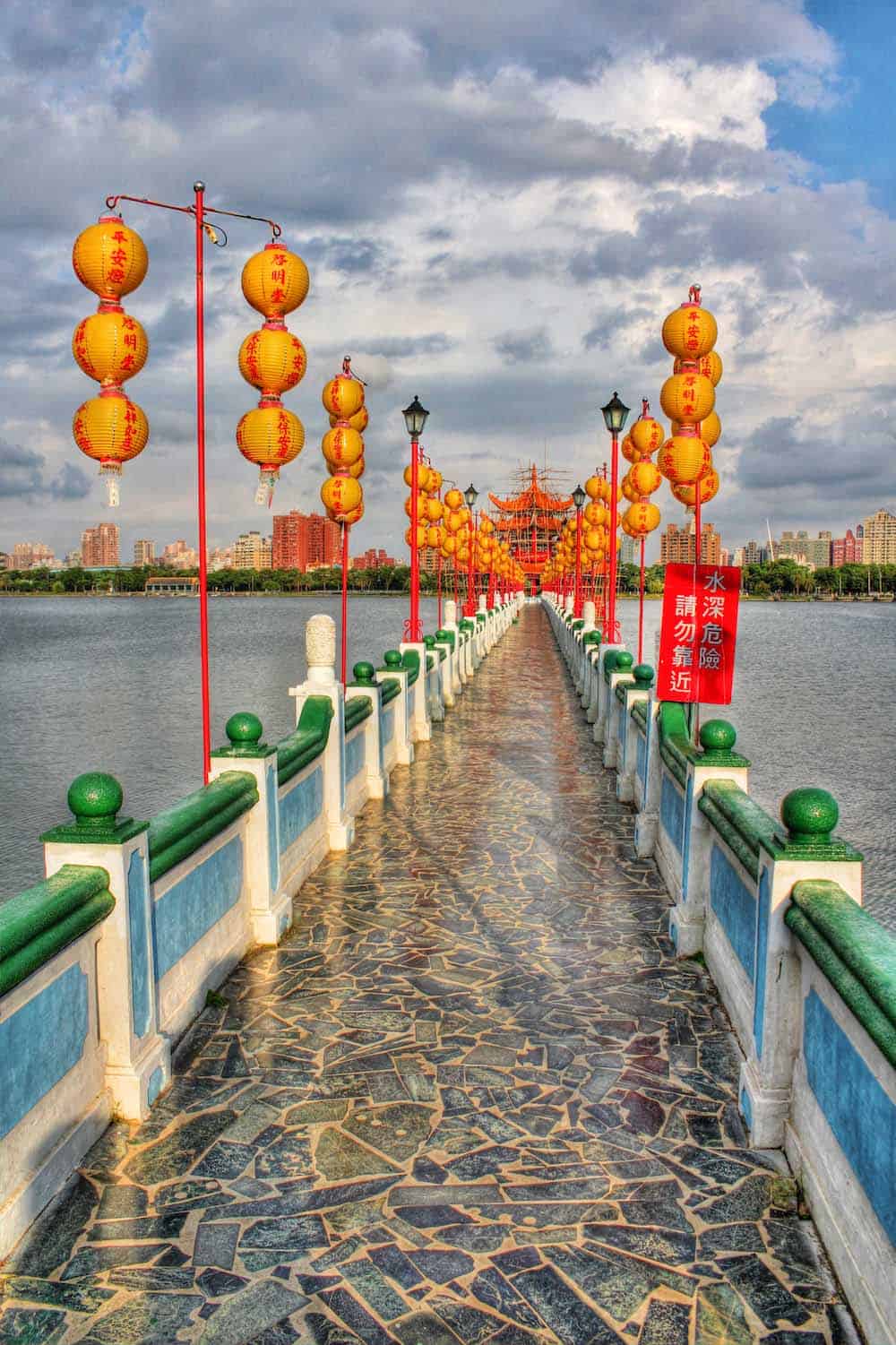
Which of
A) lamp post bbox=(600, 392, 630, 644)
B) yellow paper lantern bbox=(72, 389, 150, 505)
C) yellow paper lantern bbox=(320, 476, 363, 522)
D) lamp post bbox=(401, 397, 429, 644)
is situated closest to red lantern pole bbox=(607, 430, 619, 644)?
lamp post bbox=(600, 392, 630, 644)

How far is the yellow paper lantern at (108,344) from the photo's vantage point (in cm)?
699

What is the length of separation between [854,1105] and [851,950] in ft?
1.63

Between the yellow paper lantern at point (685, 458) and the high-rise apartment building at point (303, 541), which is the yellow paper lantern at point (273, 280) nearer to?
the yellow paper lantern at point (685, 458)

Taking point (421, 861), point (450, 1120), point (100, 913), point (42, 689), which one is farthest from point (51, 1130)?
point (42, 689)

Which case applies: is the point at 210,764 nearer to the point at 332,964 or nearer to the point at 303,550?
the point at 332,964

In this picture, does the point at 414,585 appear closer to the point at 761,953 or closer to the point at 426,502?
the point at 426,502

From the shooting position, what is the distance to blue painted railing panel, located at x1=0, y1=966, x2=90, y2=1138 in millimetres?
3330

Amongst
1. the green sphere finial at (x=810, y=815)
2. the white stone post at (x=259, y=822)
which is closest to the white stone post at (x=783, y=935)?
the green sphere finial at (x=810, y=815)

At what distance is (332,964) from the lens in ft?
19.9

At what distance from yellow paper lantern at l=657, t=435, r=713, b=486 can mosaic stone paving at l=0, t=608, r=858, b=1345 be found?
21.3 feet

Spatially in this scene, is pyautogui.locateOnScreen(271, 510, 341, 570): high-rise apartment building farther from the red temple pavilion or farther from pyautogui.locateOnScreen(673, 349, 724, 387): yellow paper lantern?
pyautogui.locateOnScreen(673, 349, 724, 387): yellow paper lantern

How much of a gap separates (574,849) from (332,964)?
3.30m

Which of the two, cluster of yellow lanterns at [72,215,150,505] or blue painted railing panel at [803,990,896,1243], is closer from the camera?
blue painted railing panel at [803,990,896,1243]

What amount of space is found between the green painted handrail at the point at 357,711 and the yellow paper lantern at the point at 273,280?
3658 millimetres
